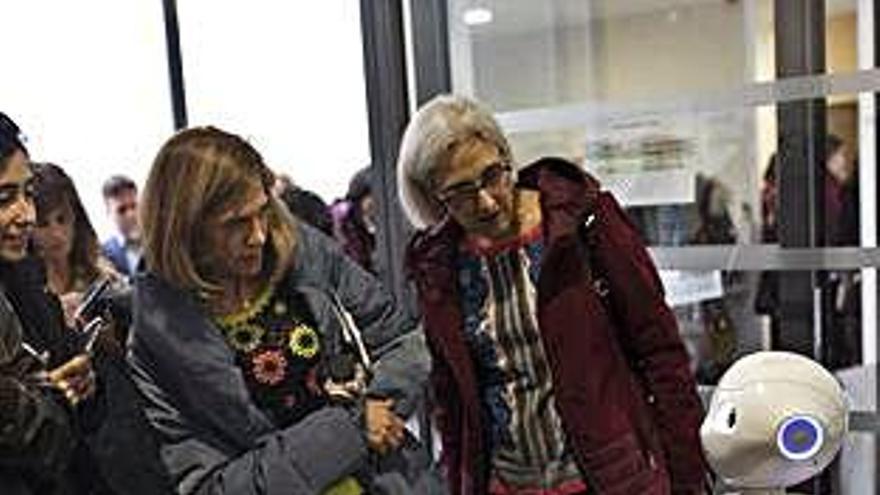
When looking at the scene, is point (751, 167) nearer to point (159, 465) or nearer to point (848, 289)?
point (848, 289)

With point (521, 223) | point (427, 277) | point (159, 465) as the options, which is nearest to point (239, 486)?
point (159, 465)

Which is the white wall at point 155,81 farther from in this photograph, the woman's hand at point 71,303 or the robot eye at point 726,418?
the robot eye at point 726,418

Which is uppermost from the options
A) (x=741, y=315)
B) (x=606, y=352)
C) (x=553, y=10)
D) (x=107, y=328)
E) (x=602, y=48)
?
(x=553, y=10)

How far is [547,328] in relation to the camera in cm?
158

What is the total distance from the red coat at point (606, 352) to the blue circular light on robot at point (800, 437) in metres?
0.23

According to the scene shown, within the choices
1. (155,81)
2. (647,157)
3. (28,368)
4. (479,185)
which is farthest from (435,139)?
(155,81)

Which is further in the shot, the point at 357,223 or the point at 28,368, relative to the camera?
the point at 357,223

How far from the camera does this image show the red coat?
1.57 metres

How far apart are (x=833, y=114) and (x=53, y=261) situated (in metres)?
1.66

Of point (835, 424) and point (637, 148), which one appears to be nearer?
point (835, 424)

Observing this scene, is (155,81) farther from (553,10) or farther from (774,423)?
(774,423)

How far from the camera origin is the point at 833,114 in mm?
2051

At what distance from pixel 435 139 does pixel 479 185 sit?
0.11 metres

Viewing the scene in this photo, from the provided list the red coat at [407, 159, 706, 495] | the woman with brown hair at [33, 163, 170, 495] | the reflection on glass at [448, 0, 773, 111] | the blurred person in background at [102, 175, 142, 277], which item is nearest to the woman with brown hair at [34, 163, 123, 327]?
the woman with brown hair at [33, 163, 170, 495]
